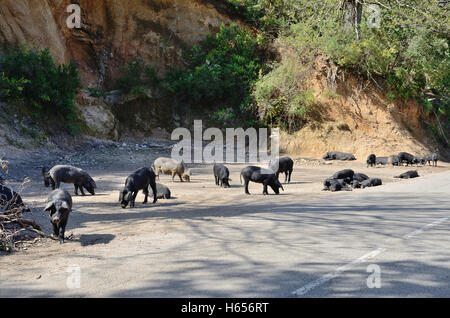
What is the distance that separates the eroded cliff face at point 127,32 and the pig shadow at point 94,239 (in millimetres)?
21280

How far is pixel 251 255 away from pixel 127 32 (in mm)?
27951

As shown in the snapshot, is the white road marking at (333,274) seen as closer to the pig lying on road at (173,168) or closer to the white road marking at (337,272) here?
the white road marking at (337,272)

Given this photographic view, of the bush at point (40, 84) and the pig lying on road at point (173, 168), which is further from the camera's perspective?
the bush at point (40, 84)

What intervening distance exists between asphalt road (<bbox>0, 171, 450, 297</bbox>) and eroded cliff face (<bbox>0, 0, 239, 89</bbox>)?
21517mm

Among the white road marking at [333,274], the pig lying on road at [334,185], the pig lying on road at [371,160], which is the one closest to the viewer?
the white road marking at [333,274]

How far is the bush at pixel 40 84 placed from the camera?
22188 millimetres

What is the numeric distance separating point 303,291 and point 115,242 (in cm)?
385

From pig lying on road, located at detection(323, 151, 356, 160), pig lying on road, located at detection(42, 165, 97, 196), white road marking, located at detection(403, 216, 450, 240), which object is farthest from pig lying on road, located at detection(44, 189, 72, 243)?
pig lying on road, located at detection(323, 151, 356, 160)

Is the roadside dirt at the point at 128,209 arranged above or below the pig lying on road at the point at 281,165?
below

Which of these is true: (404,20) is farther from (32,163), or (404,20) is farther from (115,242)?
(115,242)

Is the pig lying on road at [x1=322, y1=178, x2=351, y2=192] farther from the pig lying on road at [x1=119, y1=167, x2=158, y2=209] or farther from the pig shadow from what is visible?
the pig shadow

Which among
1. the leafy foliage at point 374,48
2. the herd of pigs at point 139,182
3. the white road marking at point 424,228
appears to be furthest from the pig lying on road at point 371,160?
the white road marking at point 424,228

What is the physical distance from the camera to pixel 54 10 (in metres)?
27.8
